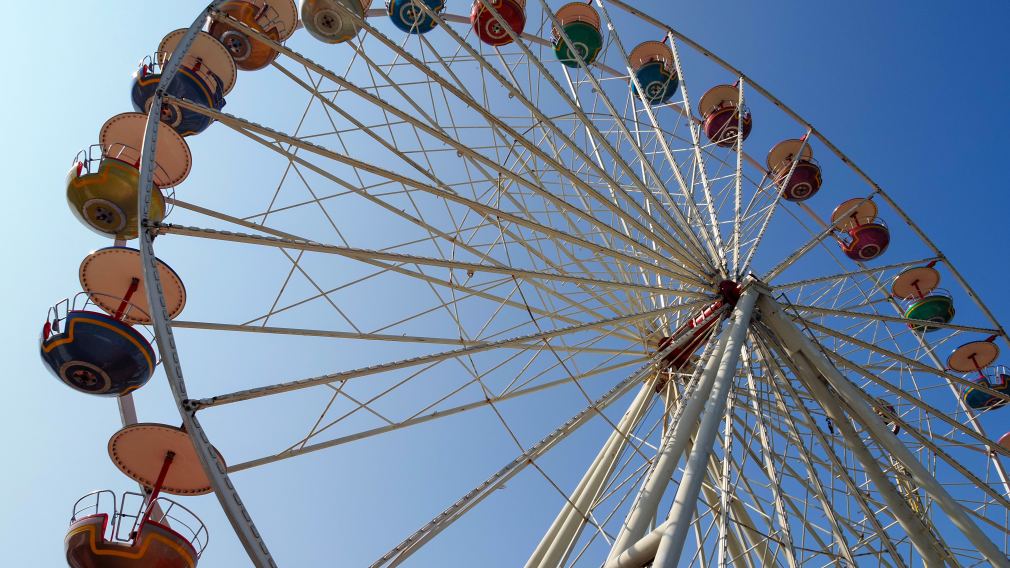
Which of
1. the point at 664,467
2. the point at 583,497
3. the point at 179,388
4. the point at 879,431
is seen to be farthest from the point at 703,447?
the point at 179,388

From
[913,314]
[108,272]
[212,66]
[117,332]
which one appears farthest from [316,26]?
[913,314]

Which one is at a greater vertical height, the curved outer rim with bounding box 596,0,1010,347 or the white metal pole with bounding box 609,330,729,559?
the curved outer rim with bounding box 596,0,1010,347

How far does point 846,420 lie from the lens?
23.0ft

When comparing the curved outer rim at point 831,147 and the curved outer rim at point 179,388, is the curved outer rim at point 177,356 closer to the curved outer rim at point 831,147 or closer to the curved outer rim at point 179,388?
the curved outer rim at point 179,388

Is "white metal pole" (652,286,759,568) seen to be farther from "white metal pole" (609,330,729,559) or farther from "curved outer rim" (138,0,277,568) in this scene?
"curved outer rim" (138,0,277,568)

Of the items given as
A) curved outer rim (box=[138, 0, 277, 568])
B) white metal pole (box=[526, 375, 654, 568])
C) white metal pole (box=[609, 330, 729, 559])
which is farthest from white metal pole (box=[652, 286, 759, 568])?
curved outer rim (box=[138, 0, 277, 568])

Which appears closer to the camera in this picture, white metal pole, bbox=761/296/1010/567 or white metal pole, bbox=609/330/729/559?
white metal pole, bbox=609/330/729/559

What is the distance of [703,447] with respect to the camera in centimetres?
529

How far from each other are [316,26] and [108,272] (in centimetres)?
451

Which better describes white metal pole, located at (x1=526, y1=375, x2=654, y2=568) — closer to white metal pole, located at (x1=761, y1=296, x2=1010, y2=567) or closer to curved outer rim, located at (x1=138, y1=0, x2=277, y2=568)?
white metal pole, located at (x1=761, y1=296, x2=1010, y2=567)

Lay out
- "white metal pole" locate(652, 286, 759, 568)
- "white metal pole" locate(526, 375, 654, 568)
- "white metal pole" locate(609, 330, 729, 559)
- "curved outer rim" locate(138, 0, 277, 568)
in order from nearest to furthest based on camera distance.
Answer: "white metal pole" locate(652, 286, 759, 568) < "curved outer rim" locate(138, 0, 277, 568) < "white metal pole" locate(609, 330, 729, 559) < "white metal pole" locate(526, 375, 654, 568)

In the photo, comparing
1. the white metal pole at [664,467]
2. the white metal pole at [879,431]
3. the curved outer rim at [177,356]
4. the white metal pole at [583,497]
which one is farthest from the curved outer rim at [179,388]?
the white metal pole at [879,431]

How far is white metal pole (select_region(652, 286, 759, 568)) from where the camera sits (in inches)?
166

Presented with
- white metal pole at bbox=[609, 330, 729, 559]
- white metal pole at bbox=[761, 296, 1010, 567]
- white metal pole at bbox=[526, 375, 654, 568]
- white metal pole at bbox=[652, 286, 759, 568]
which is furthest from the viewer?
white metal pole at bbox=[526, 375, 654, 568]
